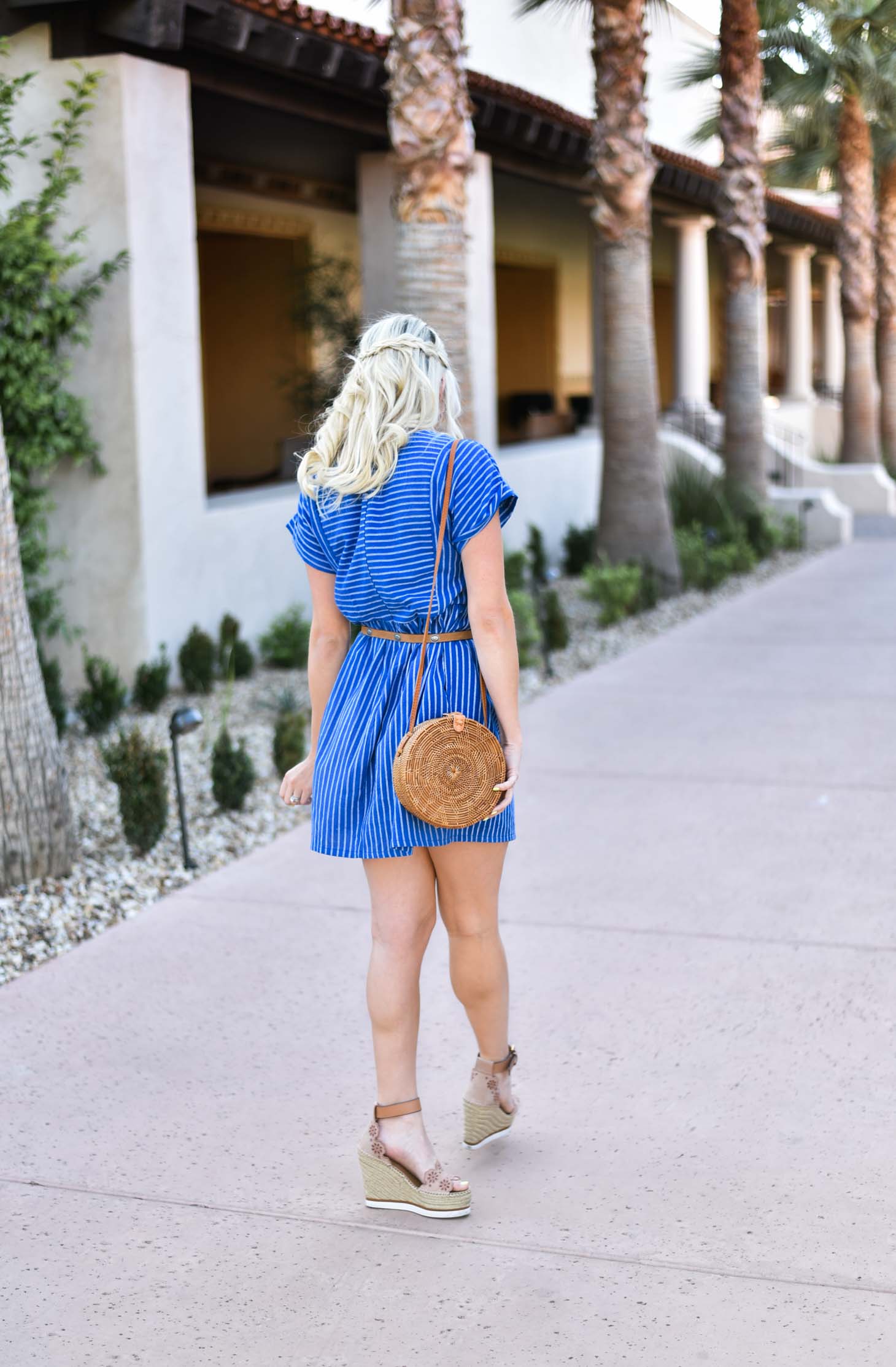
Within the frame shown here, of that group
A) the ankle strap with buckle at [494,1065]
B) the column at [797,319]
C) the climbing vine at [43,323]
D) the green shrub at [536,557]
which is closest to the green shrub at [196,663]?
the climbing vine at [43,323]

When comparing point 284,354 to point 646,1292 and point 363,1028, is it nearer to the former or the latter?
point 363,1028

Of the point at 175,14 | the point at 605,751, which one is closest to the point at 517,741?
the point at 605,751

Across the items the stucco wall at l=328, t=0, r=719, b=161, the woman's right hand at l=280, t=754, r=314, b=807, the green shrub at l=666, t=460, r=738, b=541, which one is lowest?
the woman's right hand at l=280, t=754, r=314, b=807

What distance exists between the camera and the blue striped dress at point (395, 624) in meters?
3.10

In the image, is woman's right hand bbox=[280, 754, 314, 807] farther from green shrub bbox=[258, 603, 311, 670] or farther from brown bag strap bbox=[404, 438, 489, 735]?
green shrub bbox=[258, 603, 311, 670]

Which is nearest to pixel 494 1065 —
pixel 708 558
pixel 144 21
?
pixel 144 21

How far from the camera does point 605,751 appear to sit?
7.65m

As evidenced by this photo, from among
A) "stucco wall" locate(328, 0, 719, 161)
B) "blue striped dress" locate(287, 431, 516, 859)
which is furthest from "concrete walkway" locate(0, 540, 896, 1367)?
"stucco wall" locate(328, 0, 719, 161)

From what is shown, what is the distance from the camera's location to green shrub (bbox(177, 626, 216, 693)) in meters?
9.12

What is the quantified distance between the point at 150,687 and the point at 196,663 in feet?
1.67

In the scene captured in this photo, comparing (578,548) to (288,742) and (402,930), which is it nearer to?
(288,742)

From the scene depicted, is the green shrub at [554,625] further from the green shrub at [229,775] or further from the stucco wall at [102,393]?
the green shrub at [229,775]

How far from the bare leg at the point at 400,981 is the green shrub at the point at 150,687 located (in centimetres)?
563

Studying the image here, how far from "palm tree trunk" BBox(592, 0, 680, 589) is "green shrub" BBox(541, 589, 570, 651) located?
8.53 feet
